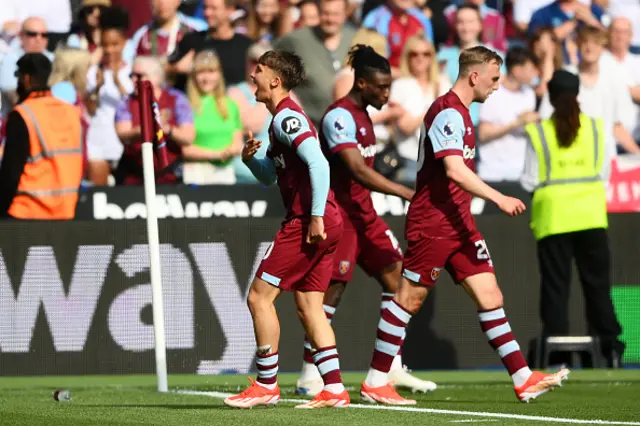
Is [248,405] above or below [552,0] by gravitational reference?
below

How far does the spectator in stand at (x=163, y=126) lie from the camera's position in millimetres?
14328

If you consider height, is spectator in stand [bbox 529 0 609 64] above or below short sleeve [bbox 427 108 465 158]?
above

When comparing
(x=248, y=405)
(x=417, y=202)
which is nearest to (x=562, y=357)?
(x=417, y=202)

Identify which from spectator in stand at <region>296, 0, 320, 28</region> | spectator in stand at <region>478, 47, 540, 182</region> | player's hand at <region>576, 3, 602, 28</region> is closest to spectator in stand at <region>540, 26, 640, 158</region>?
spectator in stand at <region>478, 47, 540, 182</region>

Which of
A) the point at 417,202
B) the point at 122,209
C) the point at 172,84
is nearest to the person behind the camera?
the point at 417,202

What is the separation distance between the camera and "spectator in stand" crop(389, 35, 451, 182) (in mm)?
15062

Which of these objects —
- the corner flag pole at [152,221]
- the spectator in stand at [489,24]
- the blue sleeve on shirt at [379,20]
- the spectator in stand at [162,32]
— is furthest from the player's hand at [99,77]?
the corner flag pole at [152,221]

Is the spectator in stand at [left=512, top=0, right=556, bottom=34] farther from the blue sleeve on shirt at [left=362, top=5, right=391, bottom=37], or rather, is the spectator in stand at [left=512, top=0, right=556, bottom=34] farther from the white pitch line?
the white pitch line

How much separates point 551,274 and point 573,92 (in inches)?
62.1

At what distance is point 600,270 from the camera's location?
1266 centimetres

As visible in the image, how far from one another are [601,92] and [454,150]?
7269 mm

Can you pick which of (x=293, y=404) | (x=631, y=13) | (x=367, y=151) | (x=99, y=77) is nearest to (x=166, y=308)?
(x=367, y=151)

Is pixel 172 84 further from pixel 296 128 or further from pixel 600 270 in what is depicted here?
pixel 296 128

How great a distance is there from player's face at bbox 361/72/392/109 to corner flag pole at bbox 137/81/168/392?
165cm
